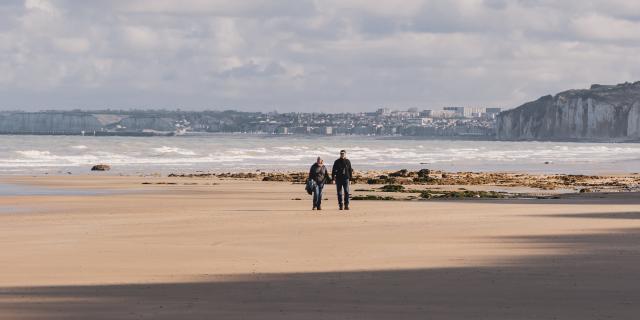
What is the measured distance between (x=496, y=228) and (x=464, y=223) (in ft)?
5.06

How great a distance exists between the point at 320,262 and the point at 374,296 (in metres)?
3.64

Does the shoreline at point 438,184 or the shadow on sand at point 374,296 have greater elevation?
the shadow on sand at point 374,296

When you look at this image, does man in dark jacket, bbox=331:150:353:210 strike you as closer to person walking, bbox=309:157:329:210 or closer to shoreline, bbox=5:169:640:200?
person walking, bbox=309:157:329:210

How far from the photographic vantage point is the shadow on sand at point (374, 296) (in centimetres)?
1175

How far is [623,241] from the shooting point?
19734mm

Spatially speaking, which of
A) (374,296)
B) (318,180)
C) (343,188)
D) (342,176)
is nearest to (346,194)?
(343,188)

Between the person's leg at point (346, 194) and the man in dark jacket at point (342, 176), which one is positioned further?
the man in dark jacket at point (342, 176)

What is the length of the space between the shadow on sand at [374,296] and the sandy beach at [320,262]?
0.02 meters

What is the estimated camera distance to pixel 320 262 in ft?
54.4

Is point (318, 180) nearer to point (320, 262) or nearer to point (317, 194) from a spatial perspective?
point (317, 194)

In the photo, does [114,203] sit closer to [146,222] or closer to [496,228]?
[146,222]

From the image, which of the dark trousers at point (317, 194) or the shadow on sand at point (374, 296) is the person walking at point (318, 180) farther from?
the shadow on sand at point (374, 296)

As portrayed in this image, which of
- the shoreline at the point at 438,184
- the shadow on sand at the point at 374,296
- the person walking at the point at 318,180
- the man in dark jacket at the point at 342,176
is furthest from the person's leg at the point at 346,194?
the shadow on sand at the point at 374,296

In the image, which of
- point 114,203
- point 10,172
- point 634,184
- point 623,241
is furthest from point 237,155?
point 623,241
